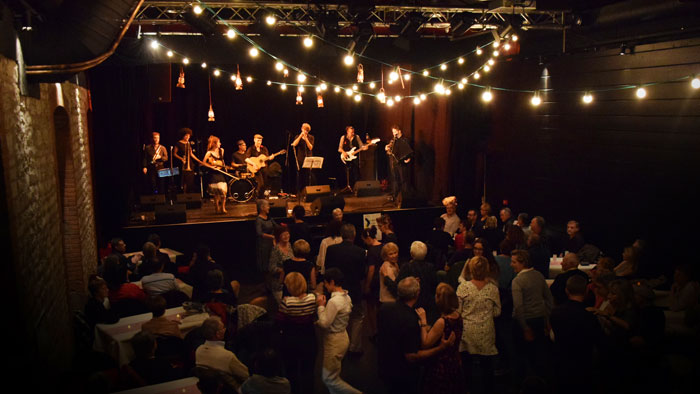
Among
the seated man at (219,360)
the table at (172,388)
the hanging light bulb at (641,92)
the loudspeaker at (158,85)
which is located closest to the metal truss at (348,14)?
the loudspeaker at (158,85)

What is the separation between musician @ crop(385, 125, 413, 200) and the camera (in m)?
12.8

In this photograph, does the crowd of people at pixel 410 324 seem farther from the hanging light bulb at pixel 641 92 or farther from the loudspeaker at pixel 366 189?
the loudspeaker at pixel 366 189

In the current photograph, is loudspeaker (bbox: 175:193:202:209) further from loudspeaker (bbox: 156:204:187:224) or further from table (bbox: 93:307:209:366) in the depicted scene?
table (bbox: 93:307:209:366)

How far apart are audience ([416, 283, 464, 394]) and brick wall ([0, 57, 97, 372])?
2616 millimetres

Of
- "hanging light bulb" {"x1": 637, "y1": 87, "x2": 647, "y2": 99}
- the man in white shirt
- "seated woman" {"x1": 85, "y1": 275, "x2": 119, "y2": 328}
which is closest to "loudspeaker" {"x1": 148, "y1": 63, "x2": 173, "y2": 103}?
"seated woman" {"x1": 85, "y1": 275, "x2": 119, "y2": 328}

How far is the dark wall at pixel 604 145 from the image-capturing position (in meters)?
8.23

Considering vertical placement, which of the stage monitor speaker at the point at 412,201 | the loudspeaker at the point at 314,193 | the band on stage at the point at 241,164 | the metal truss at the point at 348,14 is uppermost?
the metal truss at the point at 348,14

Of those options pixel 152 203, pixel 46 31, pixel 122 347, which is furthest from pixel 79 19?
pixel 152 203

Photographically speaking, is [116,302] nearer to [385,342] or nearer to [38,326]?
[38,326]

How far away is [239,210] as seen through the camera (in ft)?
38.6

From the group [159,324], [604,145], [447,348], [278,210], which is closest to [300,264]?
[159,324]

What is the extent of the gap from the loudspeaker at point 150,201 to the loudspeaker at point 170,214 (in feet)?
4.07

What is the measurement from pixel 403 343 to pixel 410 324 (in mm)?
148

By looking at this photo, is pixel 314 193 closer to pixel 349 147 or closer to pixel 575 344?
pixel 349 147
